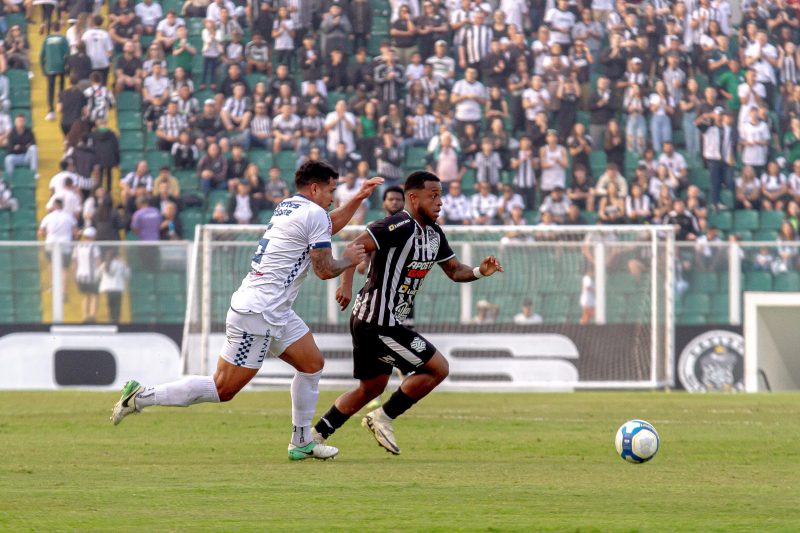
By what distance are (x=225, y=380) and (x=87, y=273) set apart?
12.1 metres

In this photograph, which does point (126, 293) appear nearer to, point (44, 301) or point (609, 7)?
point (44, 301)

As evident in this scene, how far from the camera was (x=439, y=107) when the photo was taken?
25.1 m

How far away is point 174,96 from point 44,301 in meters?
5.97

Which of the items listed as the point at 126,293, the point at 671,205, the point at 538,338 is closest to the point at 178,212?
the point at 126,293

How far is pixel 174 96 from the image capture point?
2511 cm

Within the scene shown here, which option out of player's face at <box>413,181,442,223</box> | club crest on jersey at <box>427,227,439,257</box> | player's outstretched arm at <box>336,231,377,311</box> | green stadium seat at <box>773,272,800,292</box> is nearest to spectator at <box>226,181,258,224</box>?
green stadium seat at <box>773,272,800,292</box>

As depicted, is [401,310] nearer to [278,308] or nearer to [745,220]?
[278,308]

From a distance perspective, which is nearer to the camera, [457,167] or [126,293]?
[126,293]

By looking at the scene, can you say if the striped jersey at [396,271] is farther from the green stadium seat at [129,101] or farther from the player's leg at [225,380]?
the green stadium seat at [129,101]

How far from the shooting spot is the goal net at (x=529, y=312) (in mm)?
20641

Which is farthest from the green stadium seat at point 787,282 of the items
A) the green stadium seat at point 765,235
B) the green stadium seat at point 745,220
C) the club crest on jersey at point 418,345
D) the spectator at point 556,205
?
the club crest on jersey at point 418,345

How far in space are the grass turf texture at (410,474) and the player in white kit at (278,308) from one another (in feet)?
1.66

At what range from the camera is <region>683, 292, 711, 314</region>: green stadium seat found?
68.4 feet

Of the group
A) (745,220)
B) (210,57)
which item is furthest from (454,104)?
(745,220)
